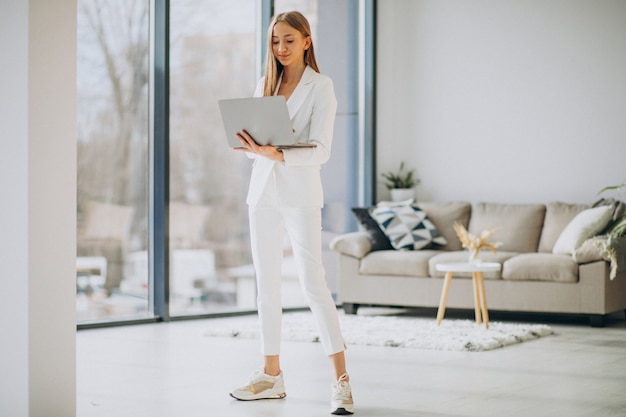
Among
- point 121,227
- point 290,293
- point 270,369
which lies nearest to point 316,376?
point 270,369

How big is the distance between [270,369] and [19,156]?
127 cm

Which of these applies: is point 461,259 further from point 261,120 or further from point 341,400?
point 261,120

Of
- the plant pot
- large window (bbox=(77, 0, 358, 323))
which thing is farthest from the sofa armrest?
the plant pot

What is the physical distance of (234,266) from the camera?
657cm

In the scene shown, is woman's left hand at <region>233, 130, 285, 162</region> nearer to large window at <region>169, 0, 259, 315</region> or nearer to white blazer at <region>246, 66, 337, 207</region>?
white blazer at <region>246, 66, 337, 207</region>

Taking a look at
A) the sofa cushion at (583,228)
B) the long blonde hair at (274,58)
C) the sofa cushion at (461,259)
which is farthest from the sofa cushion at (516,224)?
the long blonde hair at (274,58)

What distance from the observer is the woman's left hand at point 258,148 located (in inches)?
124

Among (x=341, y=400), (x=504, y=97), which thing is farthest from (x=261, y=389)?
(x=504, y=97)

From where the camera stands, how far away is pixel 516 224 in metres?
6.83

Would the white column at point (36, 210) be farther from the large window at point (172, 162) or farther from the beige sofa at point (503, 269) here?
the beige sofa at point (503, 269)

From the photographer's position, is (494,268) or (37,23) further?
(494,268)

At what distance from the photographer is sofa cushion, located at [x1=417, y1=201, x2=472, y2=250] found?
23.1ft

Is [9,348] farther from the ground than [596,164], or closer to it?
closer to it

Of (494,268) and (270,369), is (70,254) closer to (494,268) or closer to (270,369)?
(270,369)
